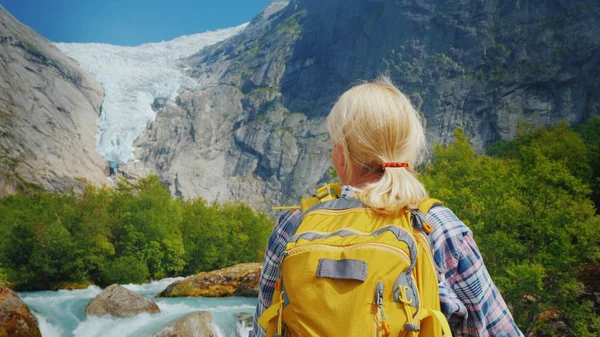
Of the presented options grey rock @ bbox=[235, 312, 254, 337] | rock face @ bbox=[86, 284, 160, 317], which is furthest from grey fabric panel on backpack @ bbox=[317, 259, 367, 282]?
rock face @ bbox=[86, 284, 160, 317]

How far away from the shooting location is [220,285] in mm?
30062

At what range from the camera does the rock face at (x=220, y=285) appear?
29625 mm

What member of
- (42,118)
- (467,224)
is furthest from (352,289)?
(42,118)

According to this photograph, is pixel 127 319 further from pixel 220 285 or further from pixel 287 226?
pixel 287 226

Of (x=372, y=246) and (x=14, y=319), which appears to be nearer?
(x=372, y=246)

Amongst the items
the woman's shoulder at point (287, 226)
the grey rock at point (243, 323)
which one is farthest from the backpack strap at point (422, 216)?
the grey rock at point (243, 323)

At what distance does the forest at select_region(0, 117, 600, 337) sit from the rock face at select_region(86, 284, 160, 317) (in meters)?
16.6

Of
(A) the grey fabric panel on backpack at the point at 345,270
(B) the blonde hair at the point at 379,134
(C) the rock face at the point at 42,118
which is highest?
(C) the rock face at the point at 42,118

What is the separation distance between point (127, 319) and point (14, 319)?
17.7ft

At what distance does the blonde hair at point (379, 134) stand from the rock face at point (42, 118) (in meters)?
122

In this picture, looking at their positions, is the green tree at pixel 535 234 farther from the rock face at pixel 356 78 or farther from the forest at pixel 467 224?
the rock face at pixel 356 78

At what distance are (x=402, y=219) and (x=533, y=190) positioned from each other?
2443cm

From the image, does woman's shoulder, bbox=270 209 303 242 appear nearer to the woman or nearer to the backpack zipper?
the woman

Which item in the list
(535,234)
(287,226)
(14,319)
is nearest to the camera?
(287,226)
